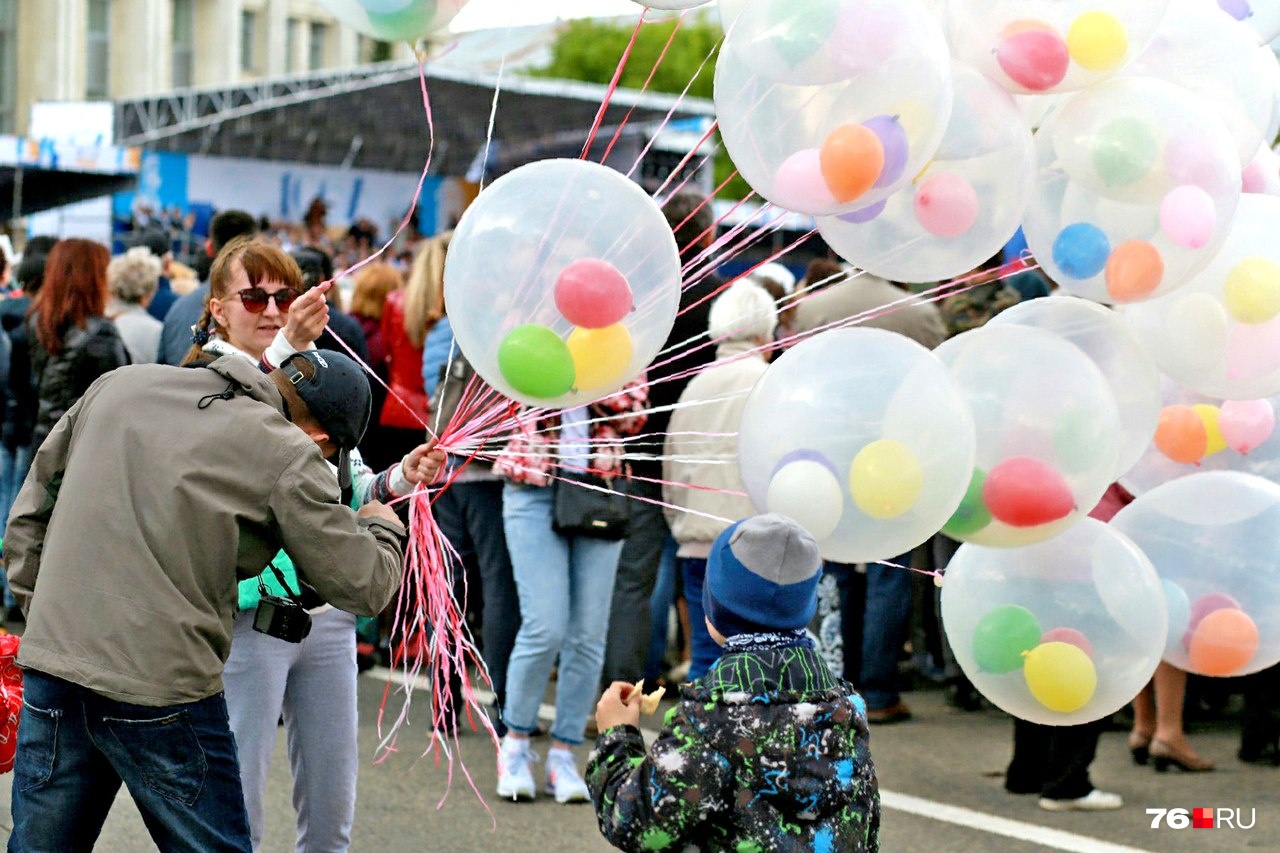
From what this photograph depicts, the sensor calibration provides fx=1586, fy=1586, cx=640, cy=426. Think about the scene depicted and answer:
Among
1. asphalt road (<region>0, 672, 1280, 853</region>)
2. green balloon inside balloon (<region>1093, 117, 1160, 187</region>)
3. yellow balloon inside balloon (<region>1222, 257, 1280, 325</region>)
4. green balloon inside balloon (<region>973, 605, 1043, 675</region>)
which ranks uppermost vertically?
green balloon inside balloon (<region>1093, 117, 1160, 187</region>)

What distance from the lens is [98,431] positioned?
2803 millimetres

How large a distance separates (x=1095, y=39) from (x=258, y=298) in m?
1.83

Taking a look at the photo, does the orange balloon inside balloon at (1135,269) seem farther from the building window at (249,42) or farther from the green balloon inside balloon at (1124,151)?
the building window at (249,42)

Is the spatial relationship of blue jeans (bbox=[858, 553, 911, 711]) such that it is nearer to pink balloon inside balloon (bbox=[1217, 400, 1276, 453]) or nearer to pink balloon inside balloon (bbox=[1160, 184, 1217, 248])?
pink balloon inside balloon (bbox=[1217, 400, 1276, 453])

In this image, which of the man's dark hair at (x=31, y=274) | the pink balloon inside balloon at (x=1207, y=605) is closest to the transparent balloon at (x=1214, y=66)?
the pink balloon inside balloon at (x=1207, y=605)

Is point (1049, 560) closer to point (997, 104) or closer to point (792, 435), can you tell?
point (792, 435)

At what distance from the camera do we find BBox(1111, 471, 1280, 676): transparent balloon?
355cm

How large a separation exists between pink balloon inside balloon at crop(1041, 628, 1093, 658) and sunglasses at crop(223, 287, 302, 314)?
1.78 m

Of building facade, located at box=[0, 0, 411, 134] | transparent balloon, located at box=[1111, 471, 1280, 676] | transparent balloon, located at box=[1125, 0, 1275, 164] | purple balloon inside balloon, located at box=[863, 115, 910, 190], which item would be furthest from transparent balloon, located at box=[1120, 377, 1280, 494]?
building facade, located at box=[0, 0, 411, 134]

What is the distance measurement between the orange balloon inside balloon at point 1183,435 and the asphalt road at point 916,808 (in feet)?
5.38

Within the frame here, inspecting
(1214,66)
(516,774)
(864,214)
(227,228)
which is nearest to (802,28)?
(864,214)

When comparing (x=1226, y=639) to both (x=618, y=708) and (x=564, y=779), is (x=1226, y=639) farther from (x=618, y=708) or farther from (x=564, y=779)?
(x=564, y=779)

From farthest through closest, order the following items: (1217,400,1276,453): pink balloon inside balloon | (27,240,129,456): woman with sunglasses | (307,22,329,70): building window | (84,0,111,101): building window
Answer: (307,22,329,70): building window
(84,0,111,101): building window
(27,240,129,456): woman with sunglasses
(1217,400,1276,453): pink balloon inside balloon

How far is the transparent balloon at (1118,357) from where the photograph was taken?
129 inches
